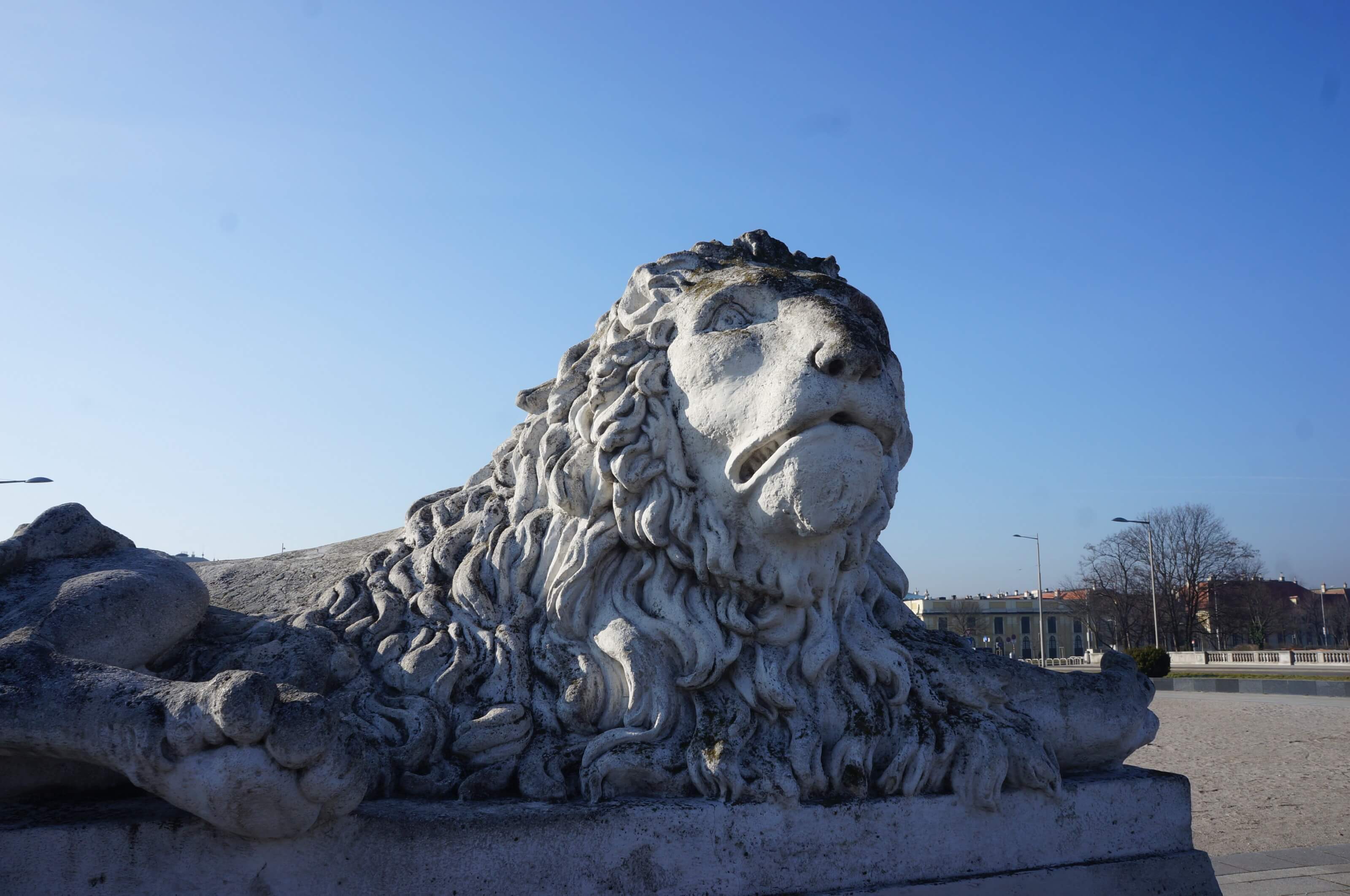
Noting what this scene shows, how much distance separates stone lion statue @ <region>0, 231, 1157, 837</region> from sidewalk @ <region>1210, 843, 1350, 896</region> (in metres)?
2.03

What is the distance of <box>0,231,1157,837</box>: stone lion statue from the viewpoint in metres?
2.57

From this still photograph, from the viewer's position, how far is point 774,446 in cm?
269

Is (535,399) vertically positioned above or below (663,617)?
above

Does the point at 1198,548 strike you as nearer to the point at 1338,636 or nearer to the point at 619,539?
the point at 1338,636

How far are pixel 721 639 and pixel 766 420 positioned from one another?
0.61m

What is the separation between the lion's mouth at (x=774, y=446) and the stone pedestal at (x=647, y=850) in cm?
85

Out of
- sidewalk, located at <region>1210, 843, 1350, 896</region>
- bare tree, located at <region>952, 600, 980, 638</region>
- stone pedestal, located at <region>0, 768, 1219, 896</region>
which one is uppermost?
stone pedestal, located at <region>0, 768, 1219, 896</region>

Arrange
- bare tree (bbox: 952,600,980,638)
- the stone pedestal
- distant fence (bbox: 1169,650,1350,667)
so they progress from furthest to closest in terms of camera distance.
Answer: bare tree (bbox: 952,600,980,638) → distant fence (bbox: 1169,650,1350,667) → the stone pedestal

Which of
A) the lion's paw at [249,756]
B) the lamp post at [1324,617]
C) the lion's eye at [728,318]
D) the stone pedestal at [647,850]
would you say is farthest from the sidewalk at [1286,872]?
the lamp post at [1324,617]

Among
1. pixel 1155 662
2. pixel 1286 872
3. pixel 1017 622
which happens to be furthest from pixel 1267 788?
pixel 1017 622

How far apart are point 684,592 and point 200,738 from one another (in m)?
1.27

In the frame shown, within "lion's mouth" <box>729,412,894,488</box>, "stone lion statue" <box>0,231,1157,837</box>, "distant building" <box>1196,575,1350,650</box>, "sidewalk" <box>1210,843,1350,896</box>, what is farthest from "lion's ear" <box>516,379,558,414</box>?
"distant building" <box>1196,575,1350,650</box>

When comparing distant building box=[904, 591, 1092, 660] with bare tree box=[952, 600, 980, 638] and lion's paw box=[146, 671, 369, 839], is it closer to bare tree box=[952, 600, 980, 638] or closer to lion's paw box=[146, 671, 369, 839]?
bare tree box=[952, 600, 980, 638]

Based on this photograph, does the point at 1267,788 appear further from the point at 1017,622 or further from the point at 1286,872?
the point at 1017,622
